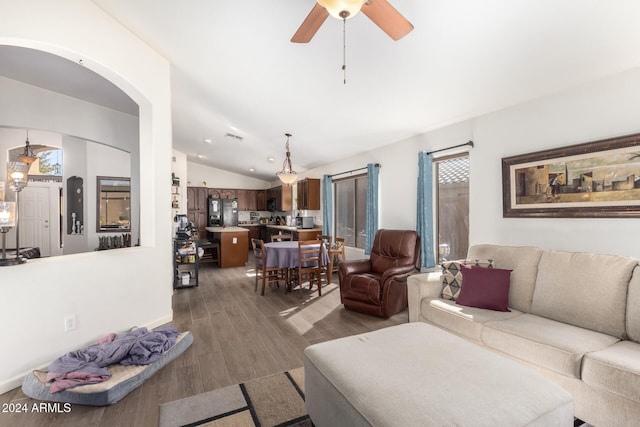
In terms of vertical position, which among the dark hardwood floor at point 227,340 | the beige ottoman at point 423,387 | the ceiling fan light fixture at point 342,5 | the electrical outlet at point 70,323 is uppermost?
the ceiling fan light fixture at point 342,5

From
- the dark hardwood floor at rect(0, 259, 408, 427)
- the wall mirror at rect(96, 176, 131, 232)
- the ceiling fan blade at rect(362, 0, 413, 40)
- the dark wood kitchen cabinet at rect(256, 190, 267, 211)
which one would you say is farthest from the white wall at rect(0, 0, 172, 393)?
the dark wood kitchen cabinet at rect(256, 190, 267, 211)

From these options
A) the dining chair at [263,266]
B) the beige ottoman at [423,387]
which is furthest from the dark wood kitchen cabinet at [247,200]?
the beige ottoman at [423,387]

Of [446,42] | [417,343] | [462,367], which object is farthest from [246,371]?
[446,42]

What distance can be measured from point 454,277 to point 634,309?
1254 mm

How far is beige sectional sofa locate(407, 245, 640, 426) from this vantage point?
1722 mm

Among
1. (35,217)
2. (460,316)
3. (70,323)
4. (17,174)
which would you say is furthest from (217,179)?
(460,316)

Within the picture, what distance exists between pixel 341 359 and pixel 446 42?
249cm

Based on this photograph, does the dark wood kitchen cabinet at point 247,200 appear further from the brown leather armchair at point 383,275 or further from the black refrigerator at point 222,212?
the brown leather armchair at point 383,275

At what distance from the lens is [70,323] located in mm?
2613

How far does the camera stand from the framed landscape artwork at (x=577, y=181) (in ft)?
7.80

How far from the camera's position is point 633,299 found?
6.73ft

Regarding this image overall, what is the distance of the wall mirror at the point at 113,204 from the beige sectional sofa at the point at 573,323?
5348 mm

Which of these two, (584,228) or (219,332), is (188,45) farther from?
(584,228)

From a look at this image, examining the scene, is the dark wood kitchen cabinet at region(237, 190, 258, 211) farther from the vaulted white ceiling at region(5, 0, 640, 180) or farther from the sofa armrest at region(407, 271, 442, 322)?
the sofa armrest at region(407, 271, 442, 322)
